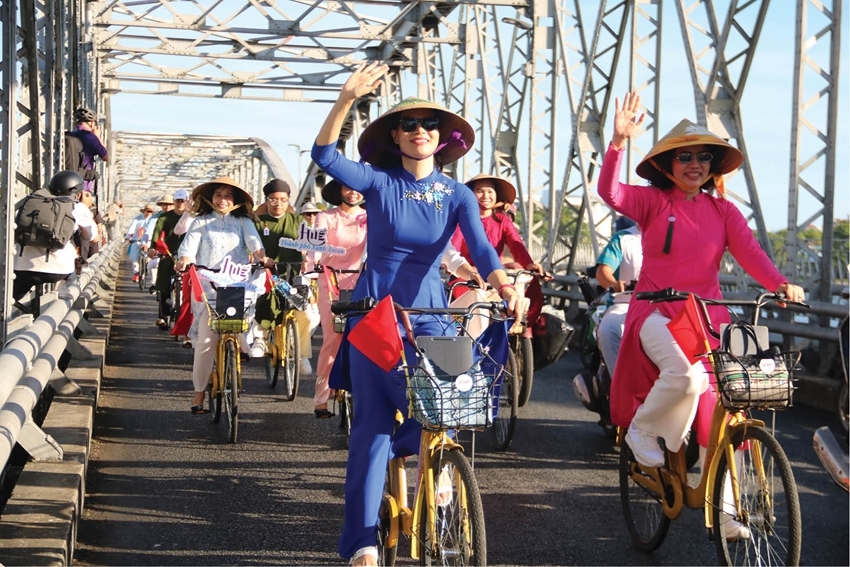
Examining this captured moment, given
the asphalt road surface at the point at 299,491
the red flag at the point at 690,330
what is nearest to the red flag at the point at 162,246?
the asphalt road surface at the point at 299,491

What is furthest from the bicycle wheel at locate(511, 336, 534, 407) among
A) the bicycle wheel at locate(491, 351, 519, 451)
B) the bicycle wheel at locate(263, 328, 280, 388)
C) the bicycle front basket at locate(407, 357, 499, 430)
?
the bicycle front basket at locate(407, 357, 499, 430)

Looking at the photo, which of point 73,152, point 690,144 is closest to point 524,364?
point 690,144

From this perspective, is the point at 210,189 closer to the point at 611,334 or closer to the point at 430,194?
the point at 611,334

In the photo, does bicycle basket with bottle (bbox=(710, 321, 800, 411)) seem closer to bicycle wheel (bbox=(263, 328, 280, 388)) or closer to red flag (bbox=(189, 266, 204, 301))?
red flag (bbox=(189, 266, 204, 301))

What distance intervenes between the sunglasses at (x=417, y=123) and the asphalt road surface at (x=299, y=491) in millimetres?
1904

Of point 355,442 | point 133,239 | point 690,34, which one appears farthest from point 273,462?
point 133,239

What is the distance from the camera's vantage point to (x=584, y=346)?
8266mm

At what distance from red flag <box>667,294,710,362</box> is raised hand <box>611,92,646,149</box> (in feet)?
2.66

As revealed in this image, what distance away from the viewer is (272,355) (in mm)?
10297

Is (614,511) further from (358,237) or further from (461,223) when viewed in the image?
(358,237)

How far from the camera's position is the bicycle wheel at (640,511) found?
5.41 meters

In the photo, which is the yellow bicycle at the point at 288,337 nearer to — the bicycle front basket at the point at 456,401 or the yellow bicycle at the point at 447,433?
the yellow bicycle at the point at 447,433

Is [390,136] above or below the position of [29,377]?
above

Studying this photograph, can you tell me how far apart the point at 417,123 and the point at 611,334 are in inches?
114
